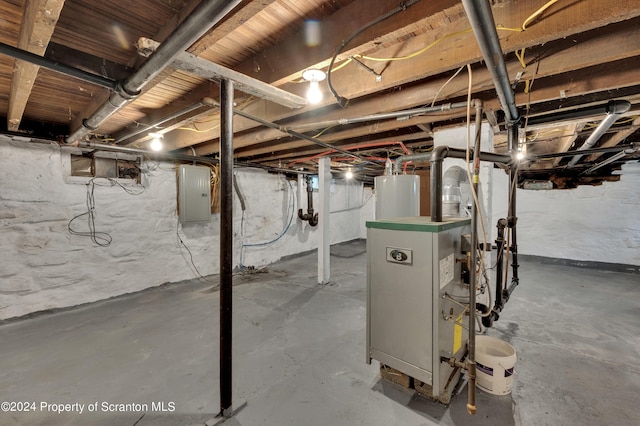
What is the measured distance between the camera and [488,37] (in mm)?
948

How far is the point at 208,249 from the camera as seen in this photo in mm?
4352

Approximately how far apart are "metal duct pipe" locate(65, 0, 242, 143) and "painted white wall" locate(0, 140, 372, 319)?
1.91m

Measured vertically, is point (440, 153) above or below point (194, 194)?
above

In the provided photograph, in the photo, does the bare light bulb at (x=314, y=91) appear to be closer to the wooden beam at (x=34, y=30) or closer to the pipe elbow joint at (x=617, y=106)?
the wooden beam at (x=34, y=30)

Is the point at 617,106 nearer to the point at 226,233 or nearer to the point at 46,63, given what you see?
the point at 226,233

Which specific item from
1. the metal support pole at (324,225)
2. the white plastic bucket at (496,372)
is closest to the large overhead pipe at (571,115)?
the white plastic bucket at (496,372)

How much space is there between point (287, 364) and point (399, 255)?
121 cm

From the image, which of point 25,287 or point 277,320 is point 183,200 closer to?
point 25,287

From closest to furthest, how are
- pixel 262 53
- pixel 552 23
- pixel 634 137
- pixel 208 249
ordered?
pixel 552 23 < pixel 262 53 < pixel 634 137 < pixel 208 249

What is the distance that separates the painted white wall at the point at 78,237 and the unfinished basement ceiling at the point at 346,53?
690 mm

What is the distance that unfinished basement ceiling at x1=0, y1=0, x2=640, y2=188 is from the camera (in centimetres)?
111

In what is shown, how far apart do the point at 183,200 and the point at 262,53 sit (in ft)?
9.55

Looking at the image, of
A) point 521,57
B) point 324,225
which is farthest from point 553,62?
point 324,225

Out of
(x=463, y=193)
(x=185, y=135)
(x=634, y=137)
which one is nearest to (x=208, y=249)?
(x=185, y=135)
